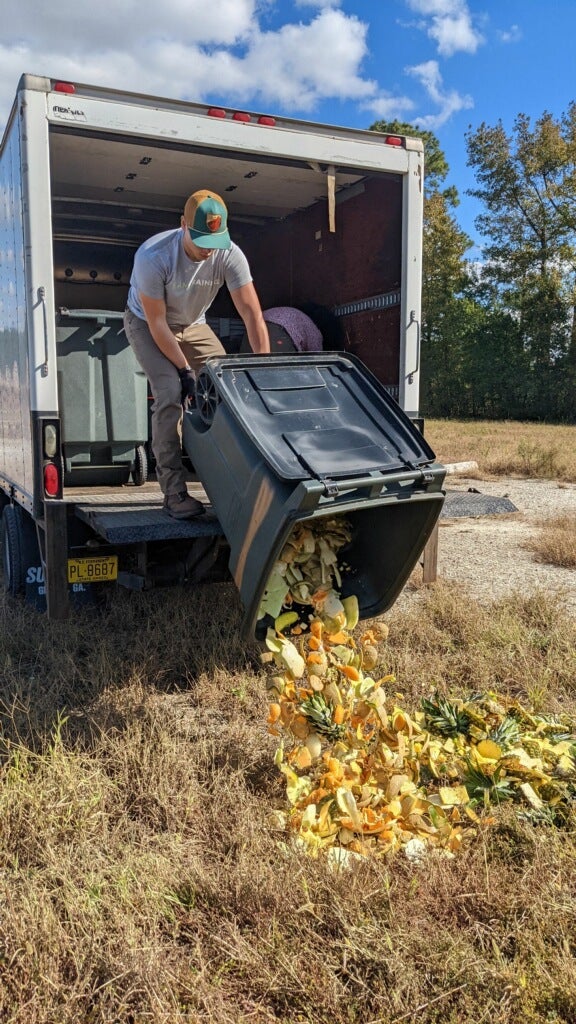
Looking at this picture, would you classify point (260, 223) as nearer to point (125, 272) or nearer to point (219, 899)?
point (125, 272)

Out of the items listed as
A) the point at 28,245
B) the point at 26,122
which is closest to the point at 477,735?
the point at 28,245

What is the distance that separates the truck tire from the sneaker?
1.45 metres

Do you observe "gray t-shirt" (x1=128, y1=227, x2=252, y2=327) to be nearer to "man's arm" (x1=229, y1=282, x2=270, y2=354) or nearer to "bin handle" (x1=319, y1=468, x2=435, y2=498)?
"man's arm" (x1=229, y1=282, x2=270, y2=354)

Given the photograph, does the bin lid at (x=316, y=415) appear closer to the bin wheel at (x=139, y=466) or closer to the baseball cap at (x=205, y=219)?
the baseball cap at (x=205, y=219)

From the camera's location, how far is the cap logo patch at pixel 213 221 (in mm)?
4180

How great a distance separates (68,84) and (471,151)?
108 ft

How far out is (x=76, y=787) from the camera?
2.97 m

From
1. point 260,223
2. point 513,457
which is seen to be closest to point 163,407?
point 260,223

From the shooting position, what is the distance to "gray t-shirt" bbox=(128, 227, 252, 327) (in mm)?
4363

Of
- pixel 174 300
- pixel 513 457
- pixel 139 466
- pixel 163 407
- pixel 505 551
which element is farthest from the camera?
pixel 513 457

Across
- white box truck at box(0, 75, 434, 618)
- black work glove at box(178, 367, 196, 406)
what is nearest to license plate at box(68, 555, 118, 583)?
white box truck at box(0, 75, 434, 618)

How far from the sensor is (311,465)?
3.06m

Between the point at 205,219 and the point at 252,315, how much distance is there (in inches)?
27.6

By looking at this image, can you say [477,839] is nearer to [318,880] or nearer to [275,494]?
[318,880]
